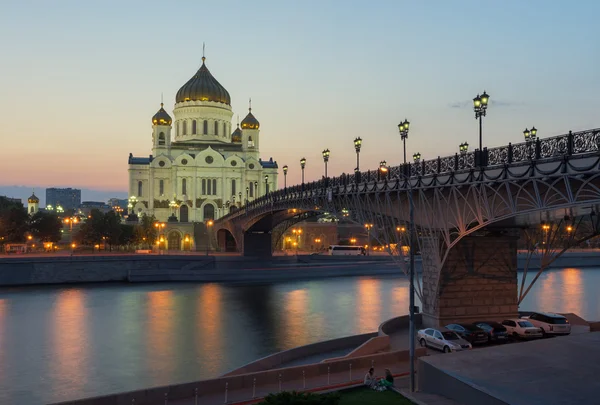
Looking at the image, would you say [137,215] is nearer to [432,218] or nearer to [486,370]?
[432,218]

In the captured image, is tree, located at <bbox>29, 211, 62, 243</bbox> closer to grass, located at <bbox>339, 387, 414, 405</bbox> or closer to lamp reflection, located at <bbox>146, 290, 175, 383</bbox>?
lamp reflection, located at <bbox>146, 290, 175, 383</bbox>

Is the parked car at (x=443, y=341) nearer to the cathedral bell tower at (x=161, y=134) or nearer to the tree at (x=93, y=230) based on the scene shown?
the tree at (x=93, y=230)

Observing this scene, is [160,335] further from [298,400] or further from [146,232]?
[146,232]

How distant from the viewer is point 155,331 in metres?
36.1

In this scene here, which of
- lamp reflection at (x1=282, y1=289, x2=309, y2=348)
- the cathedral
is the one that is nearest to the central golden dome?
the cathedral

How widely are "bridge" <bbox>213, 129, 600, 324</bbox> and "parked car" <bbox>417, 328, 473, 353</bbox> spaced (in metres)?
2.00

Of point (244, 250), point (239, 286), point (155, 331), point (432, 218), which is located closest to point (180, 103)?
point (244, 250)

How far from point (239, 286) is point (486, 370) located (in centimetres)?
4611

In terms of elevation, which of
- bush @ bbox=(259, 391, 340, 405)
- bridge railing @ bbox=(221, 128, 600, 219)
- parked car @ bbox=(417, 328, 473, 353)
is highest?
bridge railing @ bbox=(221, 128, 600, 219)

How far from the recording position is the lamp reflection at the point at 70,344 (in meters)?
24.9

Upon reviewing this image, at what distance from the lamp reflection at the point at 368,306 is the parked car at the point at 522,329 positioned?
12040mm

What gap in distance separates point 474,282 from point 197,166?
290ft

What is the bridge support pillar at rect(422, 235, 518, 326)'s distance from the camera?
27359 mm

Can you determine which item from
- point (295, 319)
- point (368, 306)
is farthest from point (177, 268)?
point (295, 319)
